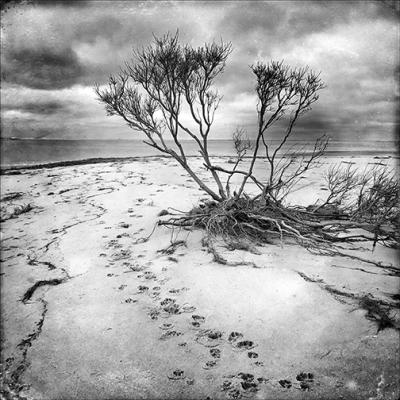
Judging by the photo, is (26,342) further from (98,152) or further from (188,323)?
(98,152)

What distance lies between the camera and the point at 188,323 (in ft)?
8.63

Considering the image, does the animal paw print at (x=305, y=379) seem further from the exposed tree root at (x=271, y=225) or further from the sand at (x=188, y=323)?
the exposed tree root at (x=271, y=225)

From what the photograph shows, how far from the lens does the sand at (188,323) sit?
2.08 metres

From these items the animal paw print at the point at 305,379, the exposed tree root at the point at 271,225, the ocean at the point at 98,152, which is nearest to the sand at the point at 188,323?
the animal paw print at the point at 305,379

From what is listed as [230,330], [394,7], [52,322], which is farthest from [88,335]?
[394,7]

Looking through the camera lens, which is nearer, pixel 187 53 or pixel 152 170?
pixel 187 53

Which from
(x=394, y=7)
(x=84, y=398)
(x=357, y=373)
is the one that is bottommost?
(x=84, y=398)

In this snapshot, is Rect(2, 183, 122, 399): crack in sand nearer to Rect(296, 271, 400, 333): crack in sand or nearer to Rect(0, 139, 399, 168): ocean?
Rect(296, 271, 400, 333): crack in sand

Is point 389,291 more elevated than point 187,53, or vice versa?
point 187,53

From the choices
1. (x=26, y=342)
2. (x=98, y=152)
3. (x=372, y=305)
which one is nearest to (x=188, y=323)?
(x=26, y=342)

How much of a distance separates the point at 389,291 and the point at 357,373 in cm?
113

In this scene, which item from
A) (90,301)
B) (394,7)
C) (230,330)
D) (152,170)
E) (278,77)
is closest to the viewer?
(230,330)

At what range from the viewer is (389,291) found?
2.87 m

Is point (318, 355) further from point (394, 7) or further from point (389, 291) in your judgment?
point (394, 7)
